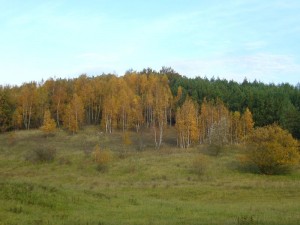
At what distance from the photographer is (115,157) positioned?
6694 centimetres

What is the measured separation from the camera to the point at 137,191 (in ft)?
120

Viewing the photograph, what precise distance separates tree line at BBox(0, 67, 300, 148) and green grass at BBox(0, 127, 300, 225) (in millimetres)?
13219

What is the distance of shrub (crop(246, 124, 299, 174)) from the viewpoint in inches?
2190

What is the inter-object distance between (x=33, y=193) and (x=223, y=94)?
9966 cm

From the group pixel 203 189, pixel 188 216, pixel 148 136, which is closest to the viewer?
pixel 188 216

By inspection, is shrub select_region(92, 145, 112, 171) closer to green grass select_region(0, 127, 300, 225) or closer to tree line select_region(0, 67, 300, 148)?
green grass select_region(0, 127, 300, 225)

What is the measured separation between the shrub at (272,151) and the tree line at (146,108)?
1884 centimetres

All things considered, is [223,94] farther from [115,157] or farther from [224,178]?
[224,178]

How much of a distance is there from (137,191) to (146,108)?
74.6m

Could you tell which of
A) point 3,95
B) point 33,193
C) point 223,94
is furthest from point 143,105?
point 33,193

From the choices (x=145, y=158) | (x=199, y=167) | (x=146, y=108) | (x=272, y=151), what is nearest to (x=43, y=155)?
(x=145, y=158)

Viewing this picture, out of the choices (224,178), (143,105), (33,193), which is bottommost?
(224,178)

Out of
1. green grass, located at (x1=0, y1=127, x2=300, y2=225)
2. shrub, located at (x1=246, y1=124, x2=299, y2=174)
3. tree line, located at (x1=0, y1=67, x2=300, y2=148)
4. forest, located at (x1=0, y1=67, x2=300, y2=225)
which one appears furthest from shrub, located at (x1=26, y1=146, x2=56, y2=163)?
shrub, located at (x1=246, y1=124, x2=299, y2=174)

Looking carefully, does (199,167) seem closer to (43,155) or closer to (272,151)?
(272,151)
